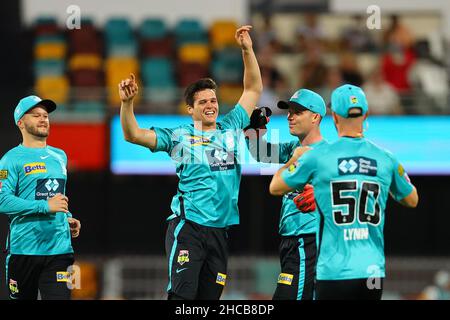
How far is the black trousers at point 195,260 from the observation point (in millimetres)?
9219

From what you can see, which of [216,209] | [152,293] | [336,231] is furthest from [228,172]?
[152,293]

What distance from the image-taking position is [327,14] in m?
20.6

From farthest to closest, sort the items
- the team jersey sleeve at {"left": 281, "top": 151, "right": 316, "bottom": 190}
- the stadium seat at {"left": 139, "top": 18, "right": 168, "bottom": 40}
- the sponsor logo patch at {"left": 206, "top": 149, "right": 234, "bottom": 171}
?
the stadium seat at {"left": 139, "top": 18, "right": 168, "bottom": 40}
the sponsor logo patch at {"left": 206, "top": 149, "right": 234, "bottom": 171}
the team jersey sleeve at {"left": 281, "top": 151, "right": 316, "bottom": 190}

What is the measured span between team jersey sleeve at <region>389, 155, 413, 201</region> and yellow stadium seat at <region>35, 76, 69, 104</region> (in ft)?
34.9

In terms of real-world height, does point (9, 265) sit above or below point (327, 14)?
below

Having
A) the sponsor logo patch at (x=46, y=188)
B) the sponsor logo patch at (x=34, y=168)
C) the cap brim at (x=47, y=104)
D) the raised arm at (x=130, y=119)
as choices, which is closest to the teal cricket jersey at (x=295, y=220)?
the raised arm at (x=130, y=119)

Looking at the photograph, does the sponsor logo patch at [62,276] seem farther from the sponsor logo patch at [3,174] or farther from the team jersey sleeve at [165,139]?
the team jersey sleeve at [165,139]

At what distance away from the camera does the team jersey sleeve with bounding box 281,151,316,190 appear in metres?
8.08

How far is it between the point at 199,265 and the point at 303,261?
98cm

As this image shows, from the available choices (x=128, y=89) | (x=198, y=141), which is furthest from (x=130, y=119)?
(x=198, y=141)

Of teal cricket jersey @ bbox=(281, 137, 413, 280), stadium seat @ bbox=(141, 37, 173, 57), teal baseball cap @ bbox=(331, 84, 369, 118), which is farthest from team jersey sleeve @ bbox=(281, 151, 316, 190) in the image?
stadium seat @ bbox=(141, 37, 173, 57)

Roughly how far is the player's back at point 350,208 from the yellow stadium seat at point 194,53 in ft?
40.0

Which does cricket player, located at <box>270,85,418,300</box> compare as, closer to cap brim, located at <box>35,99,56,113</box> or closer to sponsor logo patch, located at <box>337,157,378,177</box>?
sponsor logo patch, located at <box>337,157,378,177</box>

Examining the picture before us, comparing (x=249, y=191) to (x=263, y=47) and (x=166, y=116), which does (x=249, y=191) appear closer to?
(x=166, y=116)
